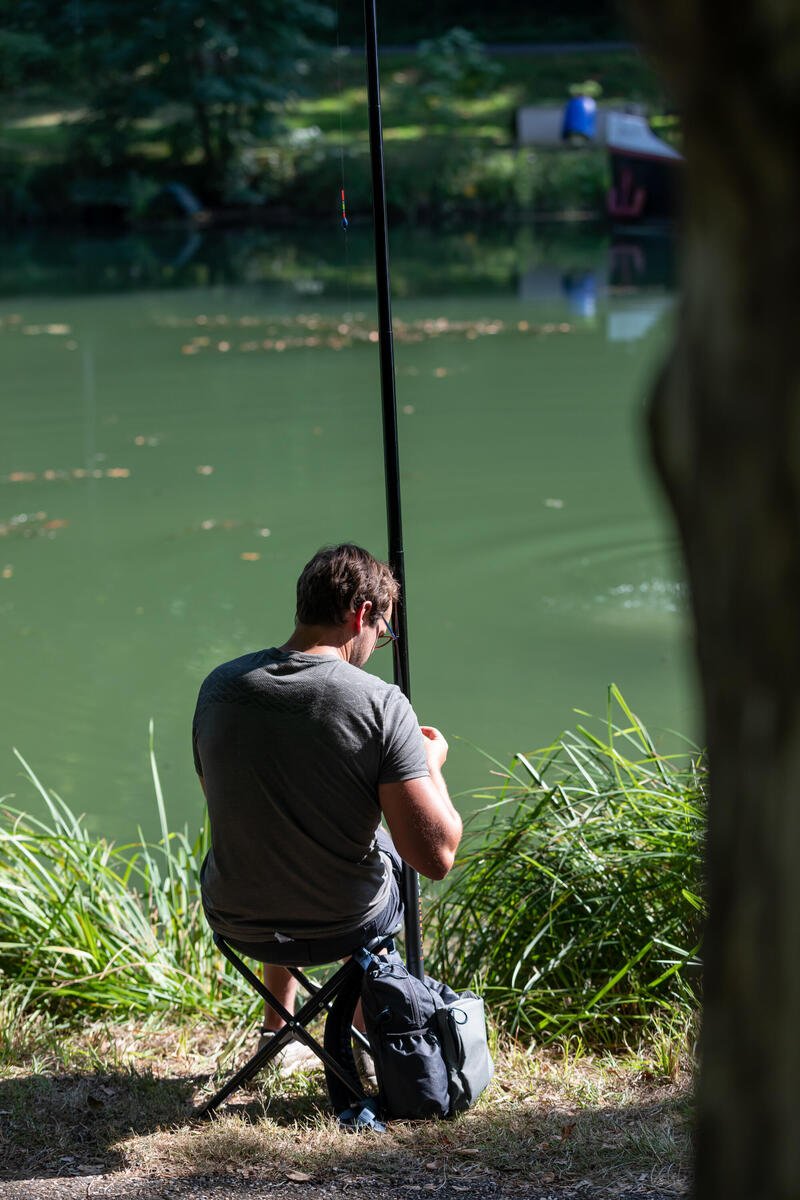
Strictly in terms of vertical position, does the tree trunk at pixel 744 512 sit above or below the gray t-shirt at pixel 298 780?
above

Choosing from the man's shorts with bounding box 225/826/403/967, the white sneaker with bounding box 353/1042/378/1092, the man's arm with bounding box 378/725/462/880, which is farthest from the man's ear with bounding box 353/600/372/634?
the white sneaker with bounding box 353/1042/378/1092

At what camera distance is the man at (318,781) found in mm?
2246

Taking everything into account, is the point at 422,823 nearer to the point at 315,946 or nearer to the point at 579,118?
the point at 315,946

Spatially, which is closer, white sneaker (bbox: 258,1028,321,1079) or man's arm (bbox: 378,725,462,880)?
man's arm (bbox: 378,725,462,880)

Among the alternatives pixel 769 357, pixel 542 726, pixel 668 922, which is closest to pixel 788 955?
pixel 769 357

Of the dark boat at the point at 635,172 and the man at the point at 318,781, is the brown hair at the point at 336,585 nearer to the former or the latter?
the man at the point at 318,781

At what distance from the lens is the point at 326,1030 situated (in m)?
2.46

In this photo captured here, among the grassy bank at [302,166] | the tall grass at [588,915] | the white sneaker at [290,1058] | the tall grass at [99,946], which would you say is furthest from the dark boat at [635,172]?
the white sneaker at [290,1058]

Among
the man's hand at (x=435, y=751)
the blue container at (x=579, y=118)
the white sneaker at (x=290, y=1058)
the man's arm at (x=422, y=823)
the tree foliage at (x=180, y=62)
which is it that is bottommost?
the white sneaker at (x=290, y=1058)

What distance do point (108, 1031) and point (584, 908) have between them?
108 centimetres

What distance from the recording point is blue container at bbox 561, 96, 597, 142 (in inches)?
1147

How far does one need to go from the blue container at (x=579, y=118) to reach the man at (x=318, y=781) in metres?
28.8

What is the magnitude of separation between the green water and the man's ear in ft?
1.98

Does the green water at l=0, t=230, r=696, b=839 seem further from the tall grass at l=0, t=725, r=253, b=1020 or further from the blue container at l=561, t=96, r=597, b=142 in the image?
the blue container at l=561, t=96, r=597, b=142
